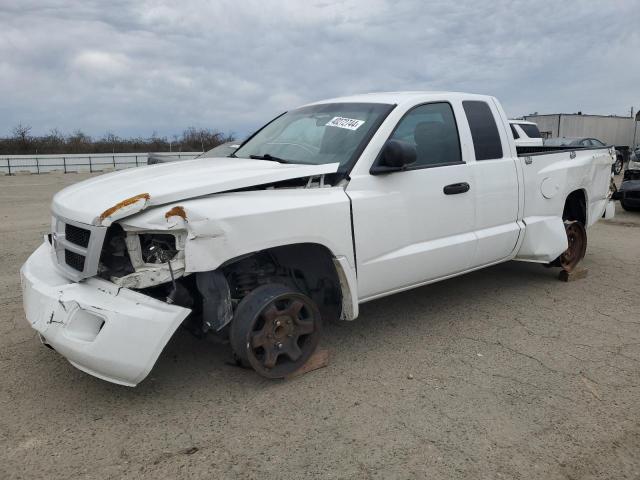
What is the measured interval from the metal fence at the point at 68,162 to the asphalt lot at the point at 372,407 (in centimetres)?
2217

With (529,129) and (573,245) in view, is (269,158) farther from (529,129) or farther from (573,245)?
(529,129)

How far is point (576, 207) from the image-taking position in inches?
241

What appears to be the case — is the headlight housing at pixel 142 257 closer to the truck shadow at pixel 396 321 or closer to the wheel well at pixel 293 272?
the wheel well at pixel 293 272

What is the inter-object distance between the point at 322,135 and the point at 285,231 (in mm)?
1136

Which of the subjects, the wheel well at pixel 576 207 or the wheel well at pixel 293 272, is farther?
the wheel well at pixel 576 207

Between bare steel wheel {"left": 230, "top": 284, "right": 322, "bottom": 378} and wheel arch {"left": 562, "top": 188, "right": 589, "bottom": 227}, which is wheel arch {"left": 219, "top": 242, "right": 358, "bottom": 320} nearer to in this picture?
bare steel wheel {"left": 230, "top": 284, "right": 322, "bottom": 378}

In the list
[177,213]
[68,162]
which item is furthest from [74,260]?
[68,162]

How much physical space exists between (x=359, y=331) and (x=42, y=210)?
9835 mm

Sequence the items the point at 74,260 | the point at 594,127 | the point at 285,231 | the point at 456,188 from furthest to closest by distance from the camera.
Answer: the point at 594,127 → the point at 456,188 → the point at 285,231 → the point at 74,260

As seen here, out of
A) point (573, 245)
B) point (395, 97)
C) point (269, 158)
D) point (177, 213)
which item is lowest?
point (573, 245)

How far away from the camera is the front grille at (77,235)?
309 cm

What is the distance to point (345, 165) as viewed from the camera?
3750mm

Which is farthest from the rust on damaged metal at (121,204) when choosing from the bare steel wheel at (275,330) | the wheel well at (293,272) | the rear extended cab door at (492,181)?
the rear extended cab door at (492,181)

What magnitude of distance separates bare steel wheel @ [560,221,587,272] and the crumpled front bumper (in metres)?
4.48
